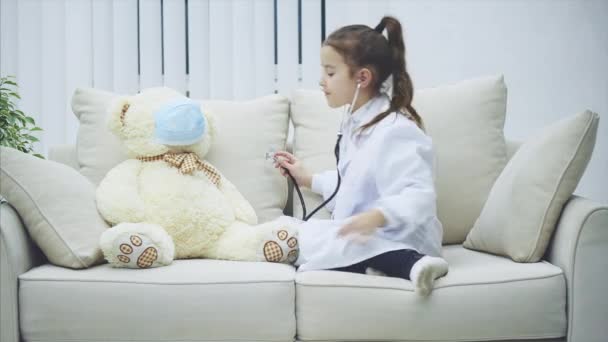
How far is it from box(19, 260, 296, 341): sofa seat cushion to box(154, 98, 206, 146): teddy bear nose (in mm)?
447

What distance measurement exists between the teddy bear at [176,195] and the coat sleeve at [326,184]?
0.67ft

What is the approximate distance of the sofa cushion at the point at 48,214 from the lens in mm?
1602

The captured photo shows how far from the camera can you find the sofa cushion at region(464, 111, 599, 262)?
5.37ft

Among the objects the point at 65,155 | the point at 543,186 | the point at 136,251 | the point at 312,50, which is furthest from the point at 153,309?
the point at 312,50

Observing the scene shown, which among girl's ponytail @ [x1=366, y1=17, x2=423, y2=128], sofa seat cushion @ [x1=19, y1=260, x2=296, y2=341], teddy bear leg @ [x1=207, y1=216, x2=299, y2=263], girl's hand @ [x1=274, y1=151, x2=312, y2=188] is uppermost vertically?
girl's ponytail @ [x1=366, y1=17, x2=423, y2=128]

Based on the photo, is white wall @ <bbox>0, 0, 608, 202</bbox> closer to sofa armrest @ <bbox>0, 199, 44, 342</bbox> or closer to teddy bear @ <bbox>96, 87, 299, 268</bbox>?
teddy bear @ <bbox>96, 87, 299, 268</bbox>

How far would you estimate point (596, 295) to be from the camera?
1527mm

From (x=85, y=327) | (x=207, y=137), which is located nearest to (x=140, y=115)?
(x=207, y=137)

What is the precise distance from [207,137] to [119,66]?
1122mm

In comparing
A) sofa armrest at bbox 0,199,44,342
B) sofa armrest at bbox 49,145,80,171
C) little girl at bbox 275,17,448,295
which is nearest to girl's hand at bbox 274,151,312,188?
little girl at bbox 275,17,448,295

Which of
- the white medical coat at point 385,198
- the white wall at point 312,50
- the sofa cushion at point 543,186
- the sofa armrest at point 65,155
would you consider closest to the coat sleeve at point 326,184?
the white medical coat at point 385,198

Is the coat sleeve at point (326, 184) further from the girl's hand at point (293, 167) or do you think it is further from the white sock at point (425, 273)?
the white sock at point (425, 273)

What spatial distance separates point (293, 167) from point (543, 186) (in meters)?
0.72

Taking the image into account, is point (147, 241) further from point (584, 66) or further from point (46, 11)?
point (584, 66)
